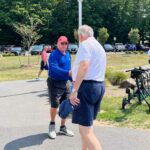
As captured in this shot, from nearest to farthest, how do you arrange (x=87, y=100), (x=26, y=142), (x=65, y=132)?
1. (x=87, y=100)
2. (x=26, y=142)
3. (x=65, y=132)

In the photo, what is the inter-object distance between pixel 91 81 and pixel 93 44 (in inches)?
18.2

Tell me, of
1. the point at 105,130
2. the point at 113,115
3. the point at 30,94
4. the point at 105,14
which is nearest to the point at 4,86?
the point at 30,94

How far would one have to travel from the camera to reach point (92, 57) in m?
5.36

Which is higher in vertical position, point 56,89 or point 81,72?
point 81,72

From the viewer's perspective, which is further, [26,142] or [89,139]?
[26,142]

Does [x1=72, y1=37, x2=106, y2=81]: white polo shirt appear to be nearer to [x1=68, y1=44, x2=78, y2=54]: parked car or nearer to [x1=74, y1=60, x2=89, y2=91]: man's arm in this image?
[x1=74, y1=60, x2=89, y2=91]: man's arm

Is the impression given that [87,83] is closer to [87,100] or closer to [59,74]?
[87,100]

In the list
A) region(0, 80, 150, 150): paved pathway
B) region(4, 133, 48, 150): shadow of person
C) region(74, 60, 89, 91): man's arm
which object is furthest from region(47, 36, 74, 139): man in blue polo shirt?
region(74, 60, 89, 91): man's arm

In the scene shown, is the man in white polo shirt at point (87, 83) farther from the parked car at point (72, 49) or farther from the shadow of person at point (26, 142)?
the parked car at point (72, 49)

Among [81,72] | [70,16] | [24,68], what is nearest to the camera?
[81,72]

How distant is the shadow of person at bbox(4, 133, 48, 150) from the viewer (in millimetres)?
6875

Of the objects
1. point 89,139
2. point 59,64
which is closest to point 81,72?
point 89,139

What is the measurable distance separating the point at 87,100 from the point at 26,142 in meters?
2.11

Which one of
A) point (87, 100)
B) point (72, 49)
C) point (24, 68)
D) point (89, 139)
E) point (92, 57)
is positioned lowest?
point (72, 49)
